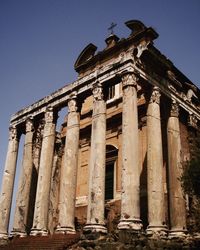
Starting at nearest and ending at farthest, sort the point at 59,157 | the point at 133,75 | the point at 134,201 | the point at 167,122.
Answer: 1. the point at 134,201
2. the point at 133,75
3. the point at 167,122
4. the point at 59,157

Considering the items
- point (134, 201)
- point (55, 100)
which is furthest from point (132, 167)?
point (55, 100)

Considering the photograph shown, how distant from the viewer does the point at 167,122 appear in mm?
17172

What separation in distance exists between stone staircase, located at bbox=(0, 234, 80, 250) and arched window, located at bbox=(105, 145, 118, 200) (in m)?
5.18

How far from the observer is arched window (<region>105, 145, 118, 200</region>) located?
756 inches

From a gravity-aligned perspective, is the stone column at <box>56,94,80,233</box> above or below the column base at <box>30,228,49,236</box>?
above

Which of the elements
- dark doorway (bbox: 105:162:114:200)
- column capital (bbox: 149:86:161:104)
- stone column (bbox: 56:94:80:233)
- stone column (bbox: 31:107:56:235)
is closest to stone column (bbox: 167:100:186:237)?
column capital (bbox: 149:86:161:104)

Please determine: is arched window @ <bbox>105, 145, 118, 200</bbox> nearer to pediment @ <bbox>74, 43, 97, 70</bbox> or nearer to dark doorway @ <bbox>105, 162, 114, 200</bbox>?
dark doorway @ <bbox>105, 162, 114, 200</bbox>

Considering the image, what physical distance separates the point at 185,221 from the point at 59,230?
5847 mm

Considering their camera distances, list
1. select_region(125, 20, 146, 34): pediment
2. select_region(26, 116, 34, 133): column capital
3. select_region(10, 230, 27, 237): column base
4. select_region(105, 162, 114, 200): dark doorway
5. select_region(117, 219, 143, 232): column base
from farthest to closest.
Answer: select_region(125, 20, 146, 34): pediment → select_region(26, 116, 34, 133): column capital → select_region(105, 162, 114, 200): dark doorway → select_region(10, 230, 27, 237): column base → select_region(117, 219, 143, 232): column base

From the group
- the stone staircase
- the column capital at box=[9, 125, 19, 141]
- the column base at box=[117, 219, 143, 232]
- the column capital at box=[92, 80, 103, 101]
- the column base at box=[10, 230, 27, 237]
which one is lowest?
the stone staircase

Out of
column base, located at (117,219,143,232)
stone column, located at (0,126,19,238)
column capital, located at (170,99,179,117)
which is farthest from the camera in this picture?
stone column, located at (0,126,19,238)

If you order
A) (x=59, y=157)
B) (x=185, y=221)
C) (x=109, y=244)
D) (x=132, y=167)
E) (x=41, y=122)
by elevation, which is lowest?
(x=109, y=244)

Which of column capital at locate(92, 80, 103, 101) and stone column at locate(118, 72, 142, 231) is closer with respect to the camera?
stone column at locate(118, 72, 142, 231)

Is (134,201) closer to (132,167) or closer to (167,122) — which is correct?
(132,167)
